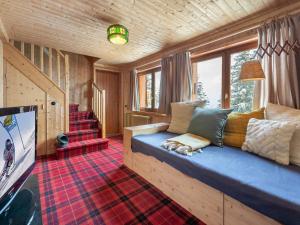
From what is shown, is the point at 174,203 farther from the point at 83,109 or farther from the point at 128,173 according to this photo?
the point at 83,109

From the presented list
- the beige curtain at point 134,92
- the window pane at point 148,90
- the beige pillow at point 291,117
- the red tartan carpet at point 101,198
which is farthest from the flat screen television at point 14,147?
the beige curtain at point 134,92

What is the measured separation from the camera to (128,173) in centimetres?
241

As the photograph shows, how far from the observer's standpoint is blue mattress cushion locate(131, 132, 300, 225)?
3.25 ft

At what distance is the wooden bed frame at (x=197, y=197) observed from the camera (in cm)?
120

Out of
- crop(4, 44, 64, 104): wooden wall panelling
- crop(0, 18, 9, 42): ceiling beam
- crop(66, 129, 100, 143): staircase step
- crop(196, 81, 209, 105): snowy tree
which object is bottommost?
crop(66, 129, 100, 143): staircase step

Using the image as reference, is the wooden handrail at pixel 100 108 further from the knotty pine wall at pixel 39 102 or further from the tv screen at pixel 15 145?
the tv screen at pixel 15 145

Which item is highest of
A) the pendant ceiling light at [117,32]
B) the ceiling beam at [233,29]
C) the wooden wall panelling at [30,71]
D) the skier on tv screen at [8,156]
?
the ceiling beam at [233,29]

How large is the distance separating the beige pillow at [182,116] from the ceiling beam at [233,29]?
1.08 m

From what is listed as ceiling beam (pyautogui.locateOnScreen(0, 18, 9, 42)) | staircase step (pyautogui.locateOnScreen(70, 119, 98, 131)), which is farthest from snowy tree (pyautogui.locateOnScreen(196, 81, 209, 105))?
ceiling beam (pyautogui.locateOnScreen(0, 18, 9, 42))

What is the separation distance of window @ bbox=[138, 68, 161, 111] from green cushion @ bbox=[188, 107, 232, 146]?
1.97 meters

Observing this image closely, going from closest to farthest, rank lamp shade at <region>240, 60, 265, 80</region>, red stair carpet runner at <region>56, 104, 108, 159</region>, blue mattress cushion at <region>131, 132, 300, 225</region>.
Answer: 1. blue mattress cushion at <region>131, 132, 300, 225</region>
2. lamp shade at <region>240, 60, 265, 80</region>
3. red stair carpet runner at <region>56, 104, 108, 159</region>

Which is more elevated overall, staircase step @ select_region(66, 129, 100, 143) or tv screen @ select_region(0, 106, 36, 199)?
tv screen @ select_region(0, 106, 36, 199)

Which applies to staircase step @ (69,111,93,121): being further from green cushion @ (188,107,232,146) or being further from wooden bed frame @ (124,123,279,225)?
green cushion @ (188,107,232,146)

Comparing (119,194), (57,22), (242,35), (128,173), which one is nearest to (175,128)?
(128,173)
